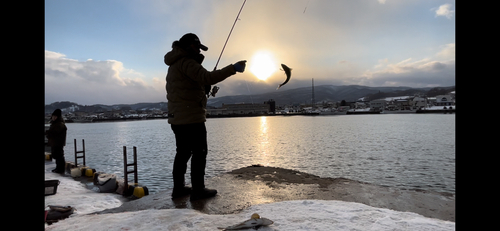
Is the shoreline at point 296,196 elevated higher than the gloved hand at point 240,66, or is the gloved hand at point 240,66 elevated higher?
the gloved hand at point 240,66

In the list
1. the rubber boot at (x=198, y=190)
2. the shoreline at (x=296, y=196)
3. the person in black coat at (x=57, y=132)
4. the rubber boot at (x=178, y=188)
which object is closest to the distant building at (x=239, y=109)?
the person in black coat at (x=57, y=132)

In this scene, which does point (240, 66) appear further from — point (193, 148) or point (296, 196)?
point (296, 196)

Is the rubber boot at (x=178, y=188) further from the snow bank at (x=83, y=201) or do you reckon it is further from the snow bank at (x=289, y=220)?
the snow bank at (x=83, y=201)

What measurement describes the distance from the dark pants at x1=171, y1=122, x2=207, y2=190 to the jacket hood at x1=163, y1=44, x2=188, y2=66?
3.29 feet

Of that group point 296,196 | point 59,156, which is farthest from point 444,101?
point 296,196

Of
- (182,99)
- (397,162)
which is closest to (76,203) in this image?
(182,99)

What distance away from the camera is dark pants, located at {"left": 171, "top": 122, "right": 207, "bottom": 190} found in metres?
4.03

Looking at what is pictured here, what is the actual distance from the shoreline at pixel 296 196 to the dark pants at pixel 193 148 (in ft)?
1.39

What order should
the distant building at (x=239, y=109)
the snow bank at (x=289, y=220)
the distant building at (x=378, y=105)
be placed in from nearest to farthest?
1. the snow bank at (x=289, y=220)
2. the distant building at (x=239, y=109)
3. the distant building at (x=378, y=105)

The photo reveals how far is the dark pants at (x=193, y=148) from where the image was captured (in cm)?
403

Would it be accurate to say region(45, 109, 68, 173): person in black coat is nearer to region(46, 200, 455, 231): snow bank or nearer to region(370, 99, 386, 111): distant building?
region(46, 200, 455, 231): snow bank

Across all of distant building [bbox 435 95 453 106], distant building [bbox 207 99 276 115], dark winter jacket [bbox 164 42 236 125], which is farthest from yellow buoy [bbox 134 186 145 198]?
distant building [bbox 435 95 453 106]
